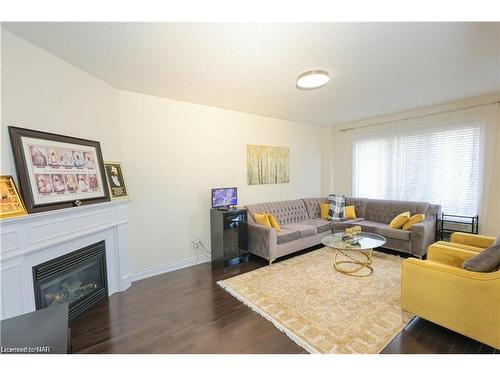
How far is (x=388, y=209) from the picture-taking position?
14.3 feet

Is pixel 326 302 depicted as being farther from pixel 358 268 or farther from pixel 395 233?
pixel 395 233

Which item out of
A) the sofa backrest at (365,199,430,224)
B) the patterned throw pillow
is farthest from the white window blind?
the patterned throw pillow

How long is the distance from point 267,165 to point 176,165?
1.83 m

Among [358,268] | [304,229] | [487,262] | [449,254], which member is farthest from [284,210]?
[487,262]

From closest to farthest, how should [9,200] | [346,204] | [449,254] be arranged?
[9,200] → [449,254] → [346,204]

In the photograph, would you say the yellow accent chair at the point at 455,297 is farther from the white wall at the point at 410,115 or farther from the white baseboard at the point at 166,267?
the white baseboard at the point at 166,267

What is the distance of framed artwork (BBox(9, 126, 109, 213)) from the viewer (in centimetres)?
181

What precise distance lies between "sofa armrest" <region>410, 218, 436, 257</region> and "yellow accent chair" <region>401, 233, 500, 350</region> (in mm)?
1749

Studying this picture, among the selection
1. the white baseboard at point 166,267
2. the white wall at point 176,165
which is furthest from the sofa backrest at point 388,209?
the white baseboard at point 166,267

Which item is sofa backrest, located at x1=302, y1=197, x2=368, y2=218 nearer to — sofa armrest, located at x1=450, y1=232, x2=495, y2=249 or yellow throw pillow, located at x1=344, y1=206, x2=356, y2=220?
yellow throw pillow, located at x1=344, y1=206, x2=356, y2=220

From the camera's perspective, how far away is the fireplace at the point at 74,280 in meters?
1.95

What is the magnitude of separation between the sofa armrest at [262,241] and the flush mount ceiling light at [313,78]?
2011 mm
